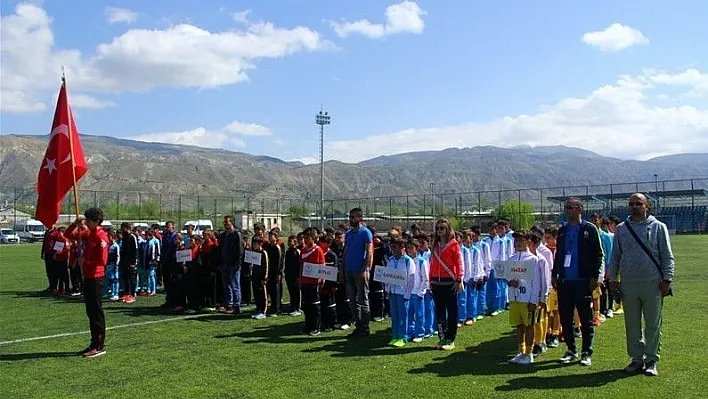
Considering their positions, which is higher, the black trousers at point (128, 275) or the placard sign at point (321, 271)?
the placard sign at point (321, 271)

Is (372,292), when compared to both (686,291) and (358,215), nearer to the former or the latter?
(358,215)

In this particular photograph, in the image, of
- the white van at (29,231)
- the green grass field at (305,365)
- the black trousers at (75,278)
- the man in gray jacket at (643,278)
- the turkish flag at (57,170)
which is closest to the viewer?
the green grass field at (305,365)

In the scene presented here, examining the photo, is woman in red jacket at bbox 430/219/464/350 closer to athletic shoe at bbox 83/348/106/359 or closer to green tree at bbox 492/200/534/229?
athletic shoe at bbox 83/348/106/359

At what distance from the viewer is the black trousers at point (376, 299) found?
13039mm

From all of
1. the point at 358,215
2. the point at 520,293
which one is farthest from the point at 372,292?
the point at 520,293

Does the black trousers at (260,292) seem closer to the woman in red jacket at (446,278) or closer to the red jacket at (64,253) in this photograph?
the woman in red jacket at (446,278)

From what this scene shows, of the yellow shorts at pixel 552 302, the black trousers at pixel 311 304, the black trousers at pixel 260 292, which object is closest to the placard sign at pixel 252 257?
the black trousers at pixel 260 292

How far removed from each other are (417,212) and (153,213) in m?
36.8

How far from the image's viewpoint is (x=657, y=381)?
7441 millimetres

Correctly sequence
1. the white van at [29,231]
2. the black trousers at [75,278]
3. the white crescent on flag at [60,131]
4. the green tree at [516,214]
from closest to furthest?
the white crescent on flag at [60,131] → the black trousers at [75,278] → the green tree at [516,214] → the white van at [29,231]

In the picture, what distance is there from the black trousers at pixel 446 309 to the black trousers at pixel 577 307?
5.43 feet

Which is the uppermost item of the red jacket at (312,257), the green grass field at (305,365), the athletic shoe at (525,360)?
the red jacket at (312,257)

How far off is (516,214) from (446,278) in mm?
51846

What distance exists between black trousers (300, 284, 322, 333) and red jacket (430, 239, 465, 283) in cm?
249
